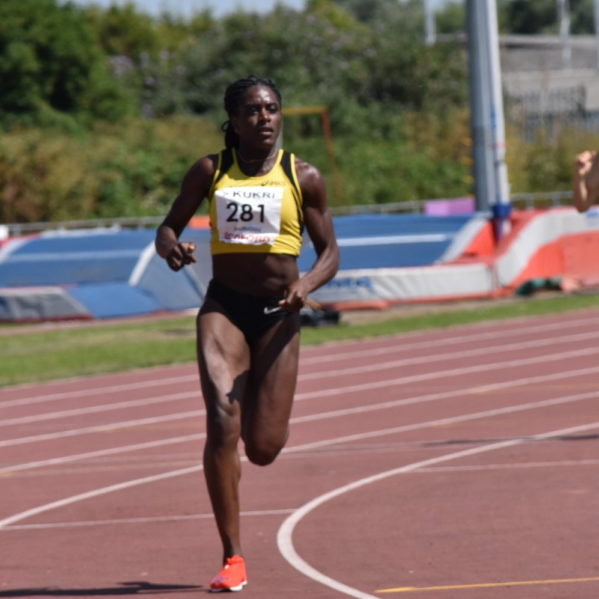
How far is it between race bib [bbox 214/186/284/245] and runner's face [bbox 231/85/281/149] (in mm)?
203

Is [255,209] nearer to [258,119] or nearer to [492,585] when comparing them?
[258,119]

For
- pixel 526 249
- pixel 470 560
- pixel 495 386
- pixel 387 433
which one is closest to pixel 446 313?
pixel 526 249

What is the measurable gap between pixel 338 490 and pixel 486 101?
903 inches

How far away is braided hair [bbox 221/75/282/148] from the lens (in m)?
7.53

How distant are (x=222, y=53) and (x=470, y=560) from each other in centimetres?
6836

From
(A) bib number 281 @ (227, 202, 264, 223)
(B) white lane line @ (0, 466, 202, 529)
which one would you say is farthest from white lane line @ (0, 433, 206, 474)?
(A) bib number 281 @ (227, 202, 264, 223)

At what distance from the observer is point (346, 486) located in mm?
10414

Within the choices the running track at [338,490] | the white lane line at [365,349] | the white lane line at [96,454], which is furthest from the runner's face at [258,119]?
the white lane line at [365,349]

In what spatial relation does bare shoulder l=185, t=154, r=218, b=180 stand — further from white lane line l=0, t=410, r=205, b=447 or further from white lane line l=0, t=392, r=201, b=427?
white lane line l=0, t=392, r=201, b=427

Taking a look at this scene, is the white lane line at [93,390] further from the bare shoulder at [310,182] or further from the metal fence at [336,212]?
the metal fence at [336,212]

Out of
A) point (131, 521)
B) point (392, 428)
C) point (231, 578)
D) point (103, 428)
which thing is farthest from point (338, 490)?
point (103, 428)

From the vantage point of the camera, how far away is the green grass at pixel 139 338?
69.4 ft

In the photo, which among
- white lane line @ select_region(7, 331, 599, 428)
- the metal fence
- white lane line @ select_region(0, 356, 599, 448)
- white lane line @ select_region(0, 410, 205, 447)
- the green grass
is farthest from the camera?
the metal fence

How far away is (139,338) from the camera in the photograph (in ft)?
83.9
